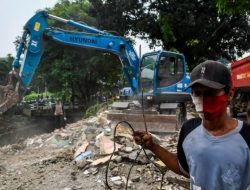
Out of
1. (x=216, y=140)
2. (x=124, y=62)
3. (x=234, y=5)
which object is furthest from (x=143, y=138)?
(x=124, y=62)

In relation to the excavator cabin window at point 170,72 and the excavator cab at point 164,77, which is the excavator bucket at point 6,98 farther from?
the excavator cabin window at point 170,72

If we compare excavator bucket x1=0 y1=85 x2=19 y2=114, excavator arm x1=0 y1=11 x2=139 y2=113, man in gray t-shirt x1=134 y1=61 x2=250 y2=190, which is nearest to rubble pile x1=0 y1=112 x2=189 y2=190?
excavator bucket x1=0 y1=85 x2=19 y2=114

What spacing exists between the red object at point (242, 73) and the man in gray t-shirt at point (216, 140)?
8.82 metres

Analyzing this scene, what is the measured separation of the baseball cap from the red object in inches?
346

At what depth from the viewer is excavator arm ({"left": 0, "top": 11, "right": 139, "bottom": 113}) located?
10.1 meters

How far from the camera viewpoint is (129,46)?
12.6 m

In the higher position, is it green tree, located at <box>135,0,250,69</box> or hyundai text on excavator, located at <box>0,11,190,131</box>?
green tree, located at <box>135,0,250,69</box>

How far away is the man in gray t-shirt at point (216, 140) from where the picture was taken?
1896 mm

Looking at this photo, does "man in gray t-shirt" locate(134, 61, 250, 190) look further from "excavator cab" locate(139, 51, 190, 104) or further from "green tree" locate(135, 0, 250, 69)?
"green tree" locate(135, 0, 250, 69)

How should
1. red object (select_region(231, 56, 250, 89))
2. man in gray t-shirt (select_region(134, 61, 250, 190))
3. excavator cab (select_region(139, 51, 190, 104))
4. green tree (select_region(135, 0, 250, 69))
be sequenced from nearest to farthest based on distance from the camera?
man in gray t-shirt (select_region(134, 61, 250, 190)) < red object (select_region(231, 56, 250, 89)) < excavator cab (select_region(139, 51, 190, 104)) < green tree (select_region(135, 0, 250, 69))

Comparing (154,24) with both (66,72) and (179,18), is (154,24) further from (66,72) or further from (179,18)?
(66,72)

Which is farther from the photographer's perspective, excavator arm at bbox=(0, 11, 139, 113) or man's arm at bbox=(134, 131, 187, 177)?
excavator arm at bbox=(0, 11, 139, 113)

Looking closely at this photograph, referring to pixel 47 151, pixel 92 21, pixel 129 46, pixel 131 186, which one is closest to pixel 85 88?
pixel 92 21

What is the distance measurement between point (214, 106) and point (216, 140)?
17 centimetres
